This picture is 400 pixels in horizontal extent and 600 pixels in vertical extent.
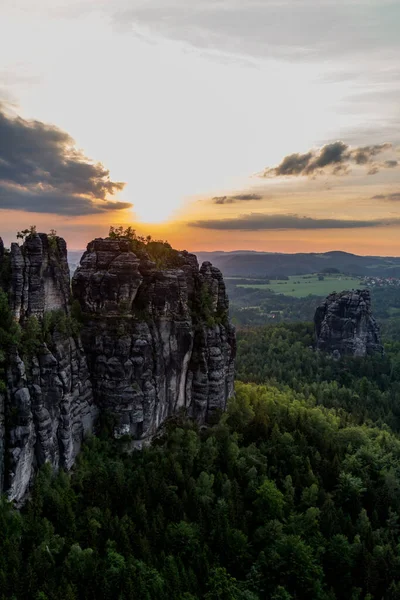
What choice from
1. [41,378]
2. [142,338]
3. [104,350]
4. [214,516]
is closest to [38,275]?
[41,378]

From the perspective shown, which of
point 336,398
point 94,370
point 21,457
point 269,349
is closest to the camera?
point 21,457

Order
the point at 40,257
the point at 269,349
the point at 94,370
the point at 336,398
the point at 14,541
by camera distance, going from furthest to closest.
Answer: the point at 269,349
the point at 336,398
the point at 94,370
the point at 40,257
the point at 14,541

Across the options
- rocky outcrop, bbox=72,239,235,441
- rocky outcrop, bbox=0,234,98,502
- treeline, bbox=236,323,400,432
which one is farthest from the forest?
treeline, bbox=236,323,400,432

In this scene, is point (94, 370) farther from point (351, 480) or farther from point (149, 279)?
point (351, 480)

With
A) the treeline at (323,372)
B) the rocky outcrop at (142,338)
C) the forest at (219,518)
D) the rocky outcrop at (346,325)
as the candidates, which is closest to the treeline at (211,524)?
the forest at (219,518)

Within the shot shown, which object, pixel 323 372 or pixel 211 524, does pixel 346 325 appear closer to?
pixel 323 372

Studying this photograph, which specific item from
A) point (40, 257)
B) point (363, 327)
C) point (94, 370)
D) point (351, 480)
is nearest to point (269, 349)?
point (363, 327)

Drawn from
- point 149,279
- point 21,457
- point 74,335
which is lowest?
point 21,457
